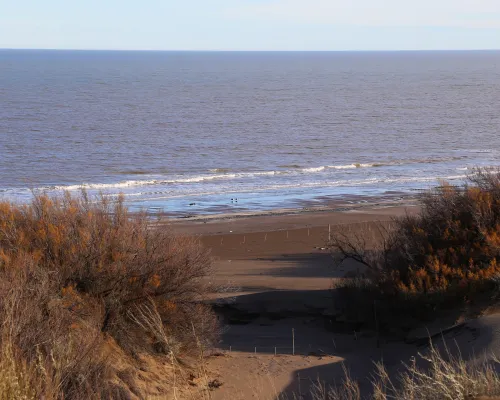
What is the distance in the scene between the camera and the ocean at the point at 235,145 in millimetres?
32750

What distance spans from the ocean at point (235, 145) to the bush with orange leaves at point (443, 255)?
15031 millimetres

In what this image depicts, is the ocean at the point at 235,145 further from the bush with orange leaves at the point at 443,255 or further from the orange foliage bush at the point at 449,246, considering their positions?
the orange foliage bush at the point at 449,246

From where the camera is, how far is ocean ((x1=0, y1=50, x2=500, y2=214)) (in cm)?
3275

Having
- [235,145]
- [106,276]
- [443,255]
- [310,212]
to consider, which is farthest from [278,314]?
[235,145]

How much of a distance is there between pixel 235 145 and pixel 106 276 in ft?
121

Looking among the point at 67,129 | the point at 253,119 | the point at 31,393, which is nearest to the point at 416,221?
the point at 31,393

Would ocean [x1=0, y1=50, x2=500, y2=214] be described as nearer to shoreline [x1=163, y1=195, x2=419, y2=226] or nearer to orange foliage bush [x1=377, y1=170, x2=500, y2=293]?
shoreline [x1=163, y1=195, x2=419, y2=226]

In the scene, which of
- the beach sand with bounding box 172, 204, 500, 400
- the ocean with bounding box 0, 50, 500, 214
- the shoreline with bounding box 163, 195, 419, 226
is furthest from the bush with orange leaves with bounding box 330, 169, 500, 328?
the ocean with bounding box 0, 50, 500, 214

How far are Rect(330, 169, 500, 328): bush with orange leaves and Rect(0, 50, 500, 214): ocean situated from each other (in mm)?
15031

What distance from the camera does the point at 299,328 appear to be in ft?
41.8

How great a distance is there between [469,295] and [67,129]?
4532cm

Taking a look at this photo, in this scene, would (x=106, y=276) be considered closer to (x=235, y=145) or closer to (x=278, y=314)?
(x=278, y=314)

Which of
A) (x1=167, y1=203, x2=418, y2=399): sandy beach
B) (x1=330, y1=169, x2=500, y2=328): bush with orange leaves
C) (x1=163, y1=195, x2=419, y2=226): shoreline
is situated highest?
(x1=330, y1=169, x2=500, y2=328): bush with orange leaves

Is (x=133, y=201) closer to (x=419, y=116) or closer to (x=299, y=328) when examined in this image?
(x=299, y=328)
